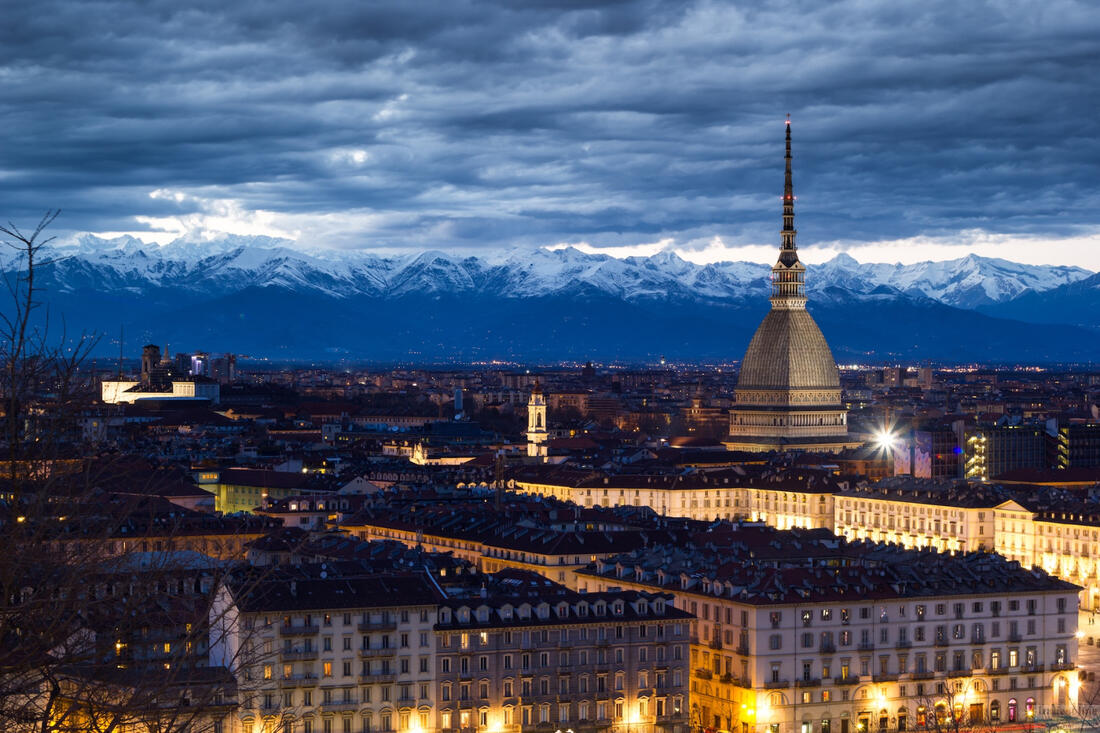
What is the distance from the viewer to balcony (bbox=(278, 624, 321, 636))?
168 feet

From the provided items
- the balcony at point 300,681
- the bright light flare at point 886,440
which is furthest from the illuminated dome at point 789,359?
the balcony at point 300,681

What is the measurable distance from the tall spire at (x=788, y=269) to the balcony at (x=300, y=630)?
110876 mm

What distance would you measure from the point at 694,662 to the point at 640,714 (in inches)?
186

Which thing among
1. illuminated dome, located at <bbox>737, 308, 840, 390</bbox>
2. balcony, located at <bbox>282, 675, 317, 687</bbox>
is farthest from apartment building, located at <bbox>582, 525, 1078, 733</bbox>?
illuminated dome, located at <bbox>737, 308, 840, 390</bbox>

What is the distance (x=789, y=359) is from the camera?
511 ft

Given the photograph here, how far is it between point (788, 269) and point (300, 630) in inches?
4439

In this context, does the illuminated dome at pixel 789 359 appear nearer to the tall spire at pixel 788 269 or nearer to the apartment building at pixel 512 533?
the tall spire at pixel 788 269

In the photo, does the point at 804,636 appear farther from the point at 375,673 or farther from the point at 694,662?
the point at 375,673

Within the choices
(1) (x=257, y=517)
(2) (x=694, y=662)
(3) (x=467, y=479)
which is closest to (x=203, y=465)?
(3) (x=467, y=479)

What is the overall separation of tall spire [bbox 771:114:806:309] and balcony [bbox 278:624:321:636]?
4365 inches

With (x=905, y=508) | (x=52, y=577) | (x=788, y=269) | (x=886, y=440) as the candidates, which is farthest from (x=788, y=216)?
(x=52, y=577)

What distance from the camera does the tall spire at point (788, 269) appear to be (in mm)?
160250

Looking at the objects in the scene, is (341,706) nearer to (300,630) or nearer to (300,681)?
(300,681)

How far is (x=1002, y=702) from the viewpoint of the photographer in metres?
60.4
